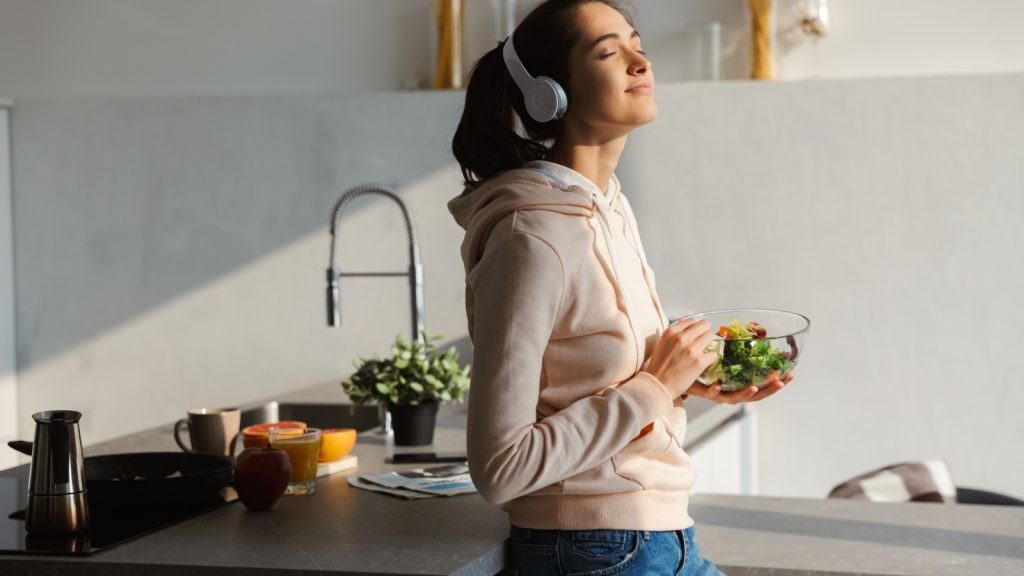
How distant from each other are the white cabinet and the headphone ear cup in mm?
3402

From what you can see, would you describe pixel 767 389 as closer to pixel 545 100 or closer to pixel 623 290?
pixel 623 290

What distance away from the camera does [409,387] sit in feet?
8.11

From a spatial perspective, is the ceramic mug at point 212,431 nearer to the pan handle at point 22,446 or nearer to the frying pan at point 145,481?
the frying pan at point 145,481

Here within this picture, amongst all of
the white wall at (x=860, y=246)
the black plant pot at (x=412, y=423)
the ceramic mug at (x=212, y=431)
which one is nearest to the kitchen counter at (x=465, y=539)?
the black plant pot at (x=412, y=423)

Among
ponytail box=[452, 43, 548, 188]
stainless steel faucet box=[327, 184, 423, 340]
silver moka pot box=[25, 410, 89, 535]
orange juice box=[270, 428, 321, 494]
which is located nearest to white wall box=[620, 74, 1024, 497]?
stainless steel faucet box=[327, 184, 423, 340]

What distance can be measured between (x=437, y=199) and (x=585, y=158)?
8.19ft

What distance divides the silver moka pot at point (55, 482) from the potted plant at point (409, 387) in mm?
815

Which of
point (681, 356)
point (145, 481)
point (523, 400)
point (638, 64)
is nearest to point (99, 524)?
point (145, 481)

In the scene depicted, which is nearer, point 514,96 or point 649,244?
point 514,96

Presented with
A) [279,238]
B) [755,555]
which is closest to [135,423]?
[279,238]

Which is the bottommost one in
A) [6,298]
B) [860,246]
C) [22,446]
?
[22,446]

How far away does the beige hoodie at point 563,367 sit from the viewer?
4.46 ft

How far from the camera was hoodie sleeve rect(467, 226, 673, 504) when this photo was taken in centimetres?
135

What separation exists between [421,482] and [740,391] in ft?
2.25
